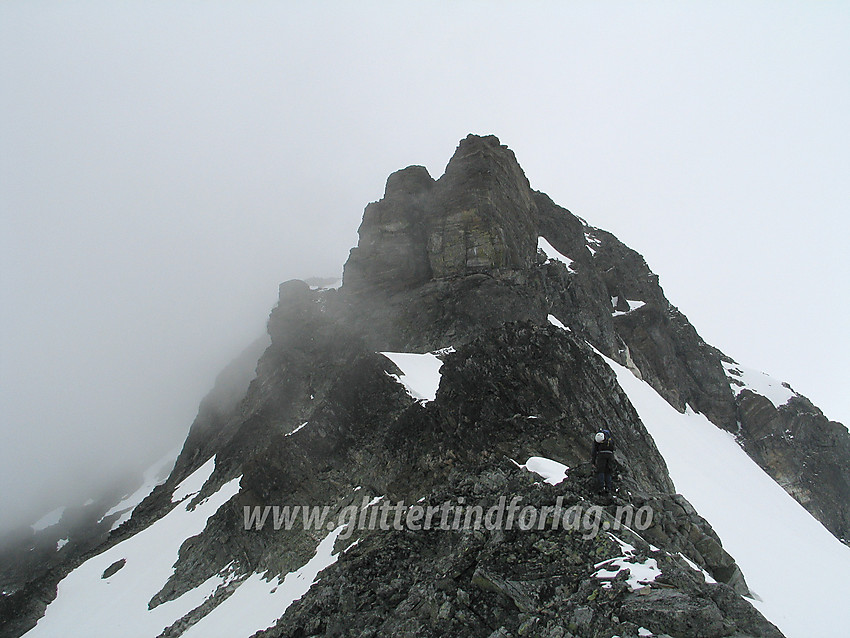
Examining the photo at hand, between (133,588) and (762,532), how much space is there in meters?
37.2

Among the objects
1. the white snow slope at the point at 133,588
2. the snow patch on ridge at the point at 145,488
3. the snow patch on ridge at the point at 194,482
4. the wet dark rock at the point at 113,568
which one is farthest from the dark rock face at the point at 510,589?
the snow patch on ridge at the point at 145,488

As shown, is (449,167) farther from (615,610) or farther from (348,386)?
(615,610)

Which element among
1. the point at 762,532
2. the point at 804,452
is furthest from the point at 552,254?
the point at 762,532

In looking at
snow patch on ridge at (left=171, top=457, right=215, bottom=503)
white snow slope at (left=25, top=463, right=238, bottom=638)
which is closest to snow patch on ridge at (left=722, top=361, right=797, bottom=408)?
white snow slope at (left=25, top=463, right=238, bottom=638)

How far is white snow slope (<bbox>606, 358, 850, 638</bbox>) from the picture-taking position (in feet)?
43.7

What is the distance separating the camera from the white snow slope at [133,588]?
2611cm

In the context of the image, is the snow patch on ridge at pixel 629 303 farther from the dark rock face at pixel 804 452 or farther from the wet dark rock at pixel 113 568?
the wet dark rock at pixel 113 568

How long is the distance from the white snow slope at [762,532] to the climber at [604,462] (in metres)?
5.91

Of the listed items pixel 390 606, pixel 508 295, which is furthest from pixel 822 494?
pixel 390 606

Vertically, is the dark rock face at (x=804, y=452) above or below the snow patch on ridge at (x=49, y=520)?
above

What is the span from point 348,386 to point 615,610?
19.6 meters

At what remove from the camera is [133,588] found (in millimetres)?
31422

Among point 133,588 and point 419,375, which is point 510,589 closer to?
point 419,375

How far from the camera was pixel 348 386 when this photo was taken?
85.6 ft
